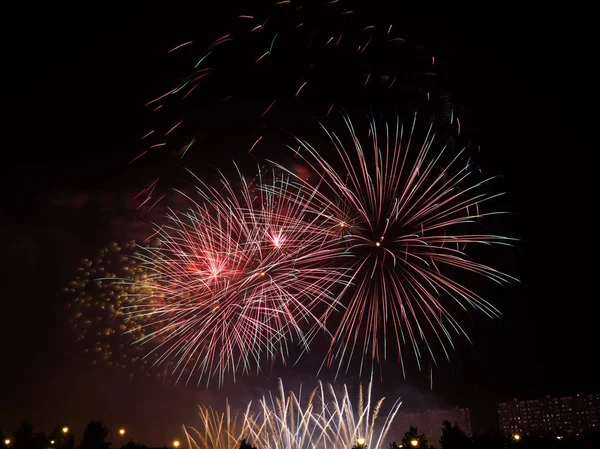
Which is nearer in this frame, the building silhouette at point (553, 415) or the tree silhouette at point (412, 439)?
the tree silhouette at point (412, 439)

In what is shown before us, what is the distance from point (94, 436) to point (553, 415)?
78343 mm

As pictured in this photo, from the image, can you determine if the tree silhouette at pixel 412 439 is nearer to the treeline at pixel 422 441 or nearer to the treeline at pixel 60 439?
the treeline at pixel 422 441

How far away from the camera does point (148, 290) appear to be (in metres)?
18.0

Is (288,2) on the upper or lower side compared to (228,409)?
upper

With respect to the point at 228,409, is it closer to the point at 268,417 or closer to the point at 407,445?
the point at 268,417

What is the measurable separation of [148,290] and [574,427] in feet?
275

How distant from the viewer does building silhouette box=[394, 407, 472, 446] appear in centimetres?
9036

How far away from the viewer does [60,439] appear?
4272cm

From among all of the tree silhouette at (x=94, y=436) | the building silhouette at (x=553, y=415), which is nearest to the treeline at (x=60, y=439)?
the tree silhouette at (x=94, y=436)

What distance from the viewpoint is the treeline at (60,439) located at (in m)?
33.7

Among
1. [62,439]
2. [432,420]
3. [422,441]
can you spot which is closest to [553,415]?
[432,420]

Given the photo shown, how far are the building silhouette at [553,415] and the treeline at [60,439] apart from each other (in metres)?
61.8

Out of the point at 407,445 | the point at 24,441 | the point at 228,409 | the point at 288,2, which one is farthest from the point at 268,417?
the point at 24,441

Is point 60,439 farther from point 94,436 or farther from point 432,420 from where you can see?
point 432,420
